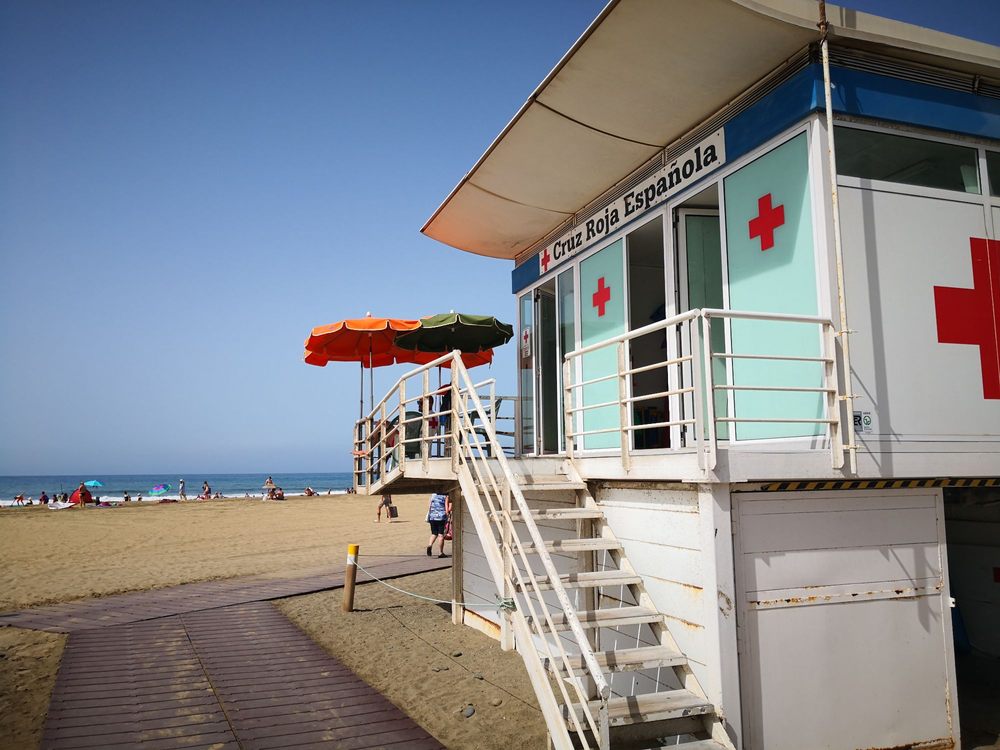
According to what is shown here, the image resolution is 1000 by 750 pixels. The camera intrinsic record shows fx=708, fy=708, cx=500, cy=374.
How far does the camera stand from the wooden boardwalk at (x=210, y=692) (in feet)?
19.9

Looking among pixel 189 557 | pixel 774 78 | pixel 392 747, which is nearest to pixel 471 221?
pixel 774 78

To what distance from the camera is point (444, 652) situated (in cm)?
923

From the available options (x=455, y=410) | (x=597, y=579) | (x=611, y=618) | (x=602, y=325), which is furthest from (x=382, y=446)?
(x=611, y=618)

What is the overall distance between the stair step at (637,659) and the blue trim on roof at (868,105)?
4.42 m

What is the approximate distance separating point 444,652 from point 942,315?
689cm

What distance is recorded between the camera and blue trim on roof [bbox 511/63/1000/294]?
588 cm

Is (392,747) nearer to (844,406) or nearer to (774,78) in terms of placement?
(844,406)

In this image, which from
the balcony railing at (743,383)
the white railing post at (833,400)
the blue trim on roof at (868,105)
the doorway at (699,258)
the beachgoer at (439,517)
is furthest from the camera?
the beachgoer at (439,517)

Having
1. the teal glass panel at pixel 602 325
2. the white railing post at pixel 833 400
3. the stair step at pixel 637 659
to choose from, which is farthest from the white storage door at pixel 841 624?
the teal glass panel at pixel 602 325

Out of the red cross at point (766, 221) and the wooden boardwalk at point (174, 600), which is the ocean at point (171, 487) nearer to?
the wooden boardwalk at point (174, 600)

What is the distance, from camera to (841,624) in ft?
16.6

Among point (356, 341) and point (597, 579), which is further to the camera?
point (356, 341)

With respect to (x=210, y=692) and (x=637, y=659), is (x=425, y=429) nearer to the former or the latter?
(x=210, y=692)

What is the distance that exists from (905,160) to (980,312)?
149 centimetres
